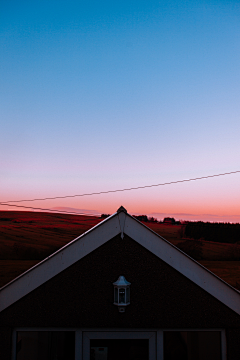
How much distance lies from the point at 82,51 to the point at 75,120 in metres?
3.74

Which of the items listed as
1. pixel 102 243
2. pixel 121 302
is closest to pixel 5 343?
pixel 121 302

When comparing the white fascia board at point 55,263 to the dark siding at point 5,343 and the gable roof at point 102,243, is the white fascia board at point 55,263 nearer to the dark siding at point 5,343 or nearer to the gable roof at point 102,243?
the gable roof at point 102,243

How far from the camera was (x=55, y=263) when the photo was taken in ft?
15.6

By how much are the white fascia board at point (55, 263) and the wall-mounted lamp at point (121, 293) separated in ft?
2.69

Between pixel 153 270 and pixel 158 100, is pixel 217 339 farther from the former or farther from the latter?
pixel 158 100

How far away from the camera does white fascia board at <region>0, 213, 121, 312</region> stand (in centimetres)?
471

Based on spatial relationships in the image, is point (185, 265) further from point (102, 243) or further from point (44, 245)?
point (44, 245)

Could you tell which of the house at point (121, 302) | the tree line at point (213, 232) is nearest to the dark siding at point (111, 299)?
the house at point (121, 302)

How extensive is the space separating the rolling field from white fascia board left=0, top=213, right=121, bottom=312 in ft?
63.8

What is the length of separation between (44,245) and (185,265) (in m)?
Result: 28.1

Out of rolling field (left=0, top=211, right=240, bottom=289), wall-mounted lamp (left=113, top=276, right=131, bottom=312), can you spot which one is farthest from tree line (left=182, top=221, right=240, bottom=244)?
wall-mounted lamp (left=113, top=276, right=131, bottom=312)

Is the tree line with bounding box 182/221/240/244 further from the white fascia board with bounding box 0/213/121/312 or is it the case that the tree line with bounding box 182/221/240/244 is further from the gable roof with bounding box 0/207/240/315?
the white fascia board with bounding box 0/213/121/312

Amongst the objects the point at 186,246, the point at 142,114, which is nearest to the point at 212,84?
the point at 142,114

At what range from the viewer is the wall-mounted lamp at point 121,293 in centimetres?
459
